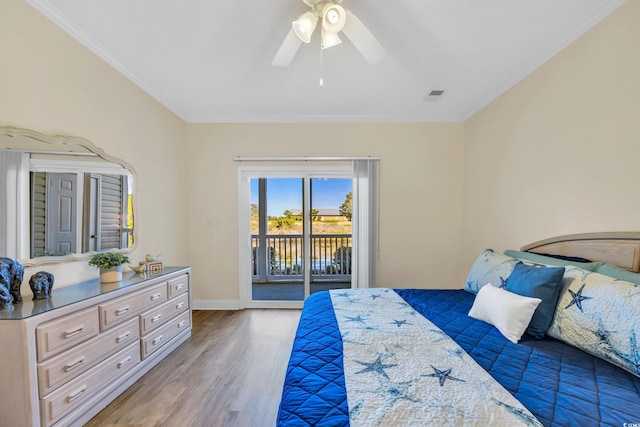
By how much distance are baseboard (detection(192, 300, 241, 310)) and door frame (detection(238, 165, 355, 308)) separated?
9cm

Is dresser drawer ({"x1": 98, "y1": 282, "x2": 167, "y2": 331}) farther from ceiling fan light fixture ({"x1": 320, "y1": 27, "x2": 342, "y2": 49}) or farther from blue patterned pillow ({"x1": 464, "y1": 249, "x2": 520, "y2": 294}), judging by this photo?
blue patterned pillow ({"x1": 464, "y1": 249, "x2": 520, "y2": 294})

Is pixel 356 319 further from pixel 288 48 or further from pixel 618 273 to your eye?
pixel 288 48

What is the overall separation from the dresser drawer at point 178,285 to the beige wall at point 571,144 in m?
3.32

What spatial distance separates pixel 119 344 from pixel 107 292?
0.41 meters

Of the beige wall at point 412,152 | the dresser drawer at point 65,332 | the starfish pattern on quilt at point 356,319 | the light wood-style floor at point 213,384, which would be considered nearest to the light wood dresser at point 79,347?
the dresser drawer at point 65,332

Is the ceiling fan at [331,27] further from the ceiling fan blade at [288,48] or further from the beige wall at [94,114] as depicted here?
the beige wall at [94,114]

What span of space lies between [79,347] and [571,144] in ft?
11.8

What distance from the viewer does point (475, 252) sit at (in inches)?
125

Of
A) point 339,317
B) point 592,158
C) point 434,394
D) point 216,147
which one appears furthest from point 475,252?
point 216,147

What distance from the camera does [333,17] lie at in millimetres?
1529

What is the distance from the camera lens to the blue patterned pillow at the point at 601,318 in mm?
1102

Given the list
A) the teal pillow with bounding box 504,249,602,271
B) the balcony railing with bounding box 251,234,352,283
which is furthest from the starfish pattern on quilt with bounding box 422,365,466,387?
the balcony railing with bounding box 251,234,352,283

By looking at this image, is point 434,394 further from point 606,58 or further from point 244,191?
point 244,191

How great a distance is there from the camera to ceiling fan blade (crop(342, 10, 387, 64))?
1.58 meters
